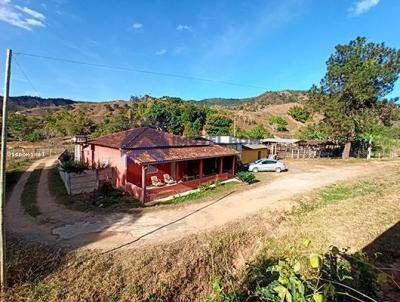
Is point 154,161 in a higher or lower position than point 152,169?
higher

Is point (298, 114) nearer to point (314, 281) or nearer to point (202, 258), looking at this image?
point (202, 258)

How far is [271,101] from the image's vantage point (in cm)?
13088

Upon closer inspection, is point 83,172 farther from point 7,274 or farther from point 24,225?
point 7,274

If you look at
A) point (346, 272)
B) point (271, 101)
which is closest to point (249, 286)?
point (346, 272)

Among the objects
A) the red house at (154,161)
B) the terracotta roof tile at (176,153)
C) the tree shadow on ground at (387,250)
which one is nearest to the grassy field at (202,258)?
the tree shadow on ground at (387,250)

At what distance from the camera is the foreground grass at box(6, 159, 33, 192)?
66.1 ft

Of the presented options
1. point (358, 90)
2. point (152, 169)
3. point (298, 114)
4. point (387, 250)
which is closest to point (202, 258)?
point (387, 250)

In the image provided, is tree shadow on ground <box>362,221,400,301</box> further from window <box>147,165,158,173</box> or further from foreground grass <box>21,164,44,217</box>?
foreground grass <box>21,164,44,217</box>

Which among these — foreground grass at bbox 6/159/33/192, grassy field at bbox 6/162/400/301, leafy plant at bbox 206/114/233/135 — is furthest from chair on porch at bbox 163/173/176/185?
leafy plant at bbox 206/114/233/135

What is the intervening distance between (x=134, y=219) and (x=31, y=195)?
8389mm

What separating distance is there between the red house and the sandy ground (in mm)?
2788

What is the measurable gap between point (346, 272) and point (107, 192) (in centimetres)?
1509

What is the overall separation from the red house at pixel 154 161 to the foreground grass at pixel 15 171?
5.80m

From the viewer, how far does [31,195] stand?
1712cm
